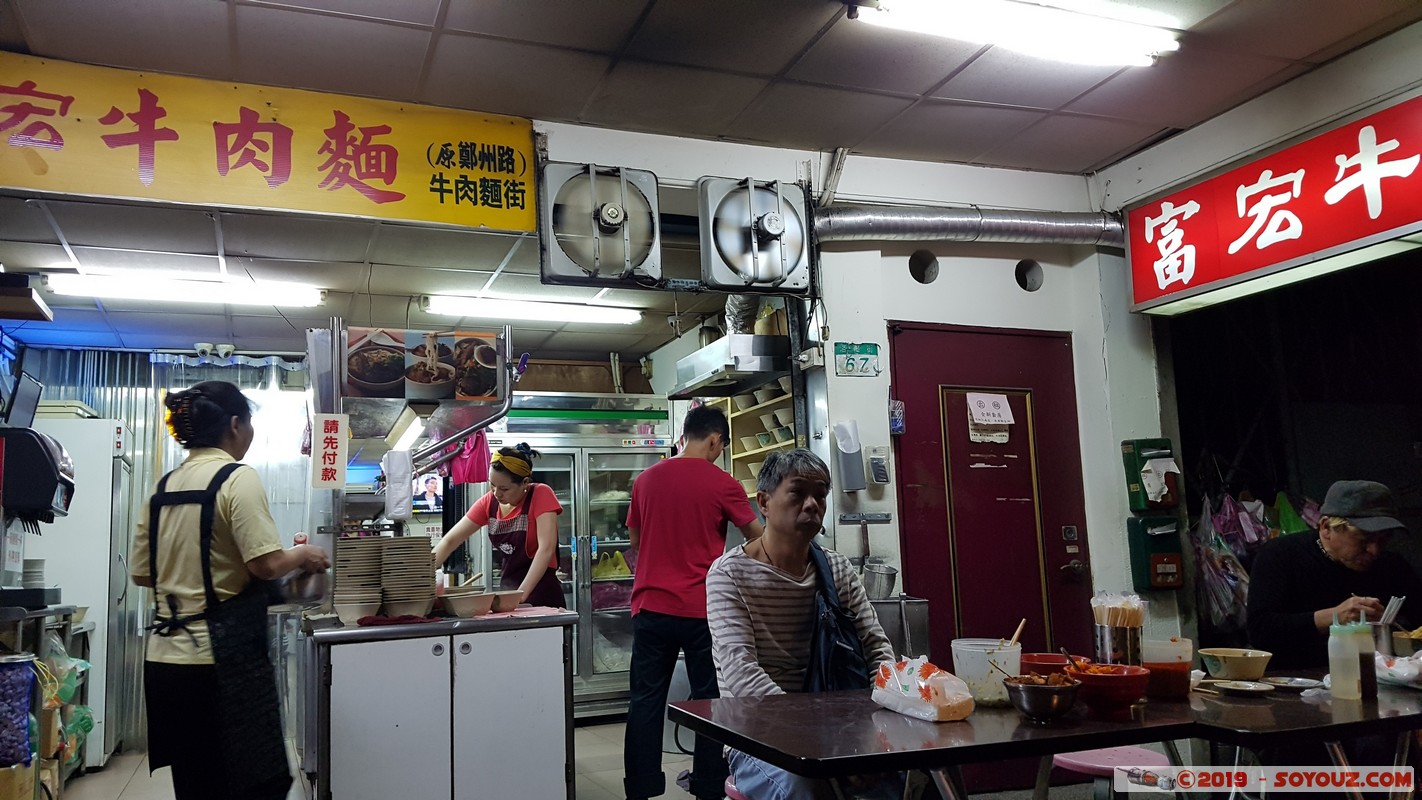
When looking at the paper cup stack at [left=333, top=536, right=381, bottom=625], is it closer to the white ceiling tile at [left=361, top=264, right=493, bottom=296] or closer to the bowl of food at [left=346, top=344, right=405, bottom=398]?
the bowl of food at [left=346, top=344, right=405, bottom=398]

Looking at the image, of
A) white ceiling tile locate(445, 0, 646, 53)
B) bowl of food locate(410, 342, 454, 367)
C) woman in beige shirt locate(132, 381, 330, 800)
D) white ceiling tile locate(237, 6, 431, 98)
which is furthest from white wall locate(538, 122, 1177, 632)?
woman in beige shirt locate(132, 381, 330, 800)

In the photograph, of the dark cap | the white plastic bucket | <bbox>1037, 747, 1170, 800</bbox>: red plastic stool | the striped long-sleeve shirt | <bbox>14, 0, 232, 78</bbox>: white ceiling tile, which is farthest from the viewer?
<bbox>14, 0, 232, 78</bbox>: white ceiling tile

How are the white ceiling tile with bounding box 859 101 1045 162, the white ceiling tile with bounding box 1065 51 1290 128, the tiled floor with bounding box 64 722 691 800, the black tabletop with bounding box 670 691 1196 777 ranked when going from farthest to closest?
the tiled floor with bounding box 64 722 691 800
the white ceiling tile with bounding box 859 101 1045 162
the white ceiling tile with bounding box 1065 51 1290 128
the black tabletop with bounding box 670 691 1196 777

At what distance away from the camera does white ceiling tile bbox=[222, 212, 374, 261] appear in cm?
531

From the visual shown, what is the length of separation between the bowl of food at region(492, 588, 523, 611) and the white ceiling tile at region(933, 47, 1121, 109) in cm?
308

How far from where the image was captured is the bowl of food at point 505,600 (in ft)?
14.4

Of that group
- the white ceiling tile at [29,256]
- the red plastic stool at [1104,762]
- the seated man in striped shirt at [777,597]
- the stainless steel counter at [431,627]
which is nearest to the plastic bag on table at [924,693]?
the seated man in striped shirt at [777,597]

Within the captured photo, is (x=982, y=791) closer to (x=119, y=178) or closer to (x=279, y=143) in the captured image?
(x=279, y=143)

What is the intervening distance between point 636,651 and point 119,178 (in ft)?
9.61

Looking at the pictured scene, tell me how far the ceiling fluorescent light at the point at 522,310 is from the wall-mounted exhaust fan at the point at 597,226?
8.50 ft

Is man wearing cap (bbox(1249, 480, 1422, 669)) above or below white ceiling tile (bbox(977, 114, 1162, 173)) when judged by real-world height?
below

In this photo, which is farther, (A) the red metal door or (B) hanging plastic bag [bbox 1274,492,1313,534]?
(B) hanging plastic bag [bbox 1274,492,1313,534]

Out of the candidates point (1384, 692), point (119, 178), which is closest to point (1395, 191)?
point (1384, 692)

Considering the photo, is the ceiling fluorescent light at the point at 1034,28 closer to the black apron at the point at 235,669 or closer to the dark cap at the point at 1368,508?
the dark cap at the point at 1368,508
